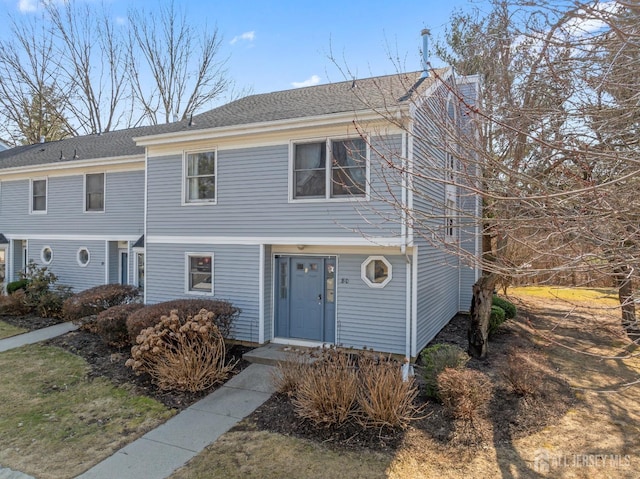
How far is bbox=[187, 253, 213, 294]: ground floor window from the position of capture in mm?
9883

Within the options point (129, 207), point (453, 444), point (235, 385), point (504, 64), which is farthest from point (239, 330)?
point (504, 64)

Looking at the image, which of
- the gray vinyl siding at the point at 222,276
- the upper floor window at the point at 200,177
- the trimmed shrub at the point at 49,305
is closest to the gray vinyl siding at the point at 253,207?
the upper floor window at the point at 200,177

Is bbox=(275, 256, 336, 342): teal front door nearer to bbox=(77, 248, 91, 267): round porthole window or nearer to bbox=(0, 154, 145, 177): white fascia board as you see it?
bbox=(0, 154, 145, 177): white fascia board

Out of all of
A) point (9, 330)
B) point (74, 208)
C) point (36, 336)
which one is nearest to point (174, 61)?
point (74, 208)

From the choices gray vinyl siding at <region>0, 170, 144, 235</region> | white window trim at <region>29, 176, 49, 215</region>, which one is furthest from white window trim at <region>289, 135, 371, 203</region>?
white window trim at <region>29, 176, 49, 215</region>

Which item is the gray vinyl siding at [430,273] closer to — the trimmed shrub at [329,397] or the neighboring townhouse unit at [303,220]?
the neighboring townhouse unit at [303,220]

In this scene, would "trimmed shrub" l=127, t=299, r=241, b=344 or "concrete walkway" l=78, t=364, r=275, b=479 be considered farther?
"trimmed shrub" l=127, t=299, r=241, b=344

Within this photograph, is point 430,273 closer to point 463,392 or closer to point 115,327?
point 463,392

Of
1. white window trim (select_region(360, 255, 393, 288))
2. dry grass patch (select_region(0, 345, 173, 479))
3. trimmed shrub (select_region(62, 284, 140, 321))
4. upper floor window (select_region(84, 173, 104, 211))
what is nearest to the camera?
dry grass patch (select_region(0, 345, 173, 479))

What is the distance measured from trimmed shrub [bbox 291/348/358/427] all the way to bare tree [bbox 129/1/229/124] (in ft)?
79.3

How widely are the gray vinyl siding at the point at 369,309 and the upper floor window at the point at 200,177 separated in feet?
12.9

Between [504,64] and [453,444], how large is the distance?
16.5 feet

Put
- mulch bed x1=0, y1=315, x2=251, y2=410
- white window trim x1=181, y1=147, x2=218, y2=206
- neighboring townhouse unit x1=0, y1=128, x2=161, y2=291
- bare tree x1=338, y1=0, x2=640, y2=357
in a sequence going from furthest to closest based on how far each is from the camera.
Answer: neighboring townhouse unit x1=0, y1=128, x2=161, y2=291 < white window trim x1=181, y1=147, x2=218, y2=206 < mulch bed x1=0, y1=315, x2=251, y2=410 < bare tree x1=338, y1=0, x2=640, y2=357

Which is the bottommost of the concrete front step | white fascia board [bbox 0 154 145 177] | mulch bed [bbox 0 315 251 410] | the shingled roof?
mulch bed [bbox 0 315 251 410]
